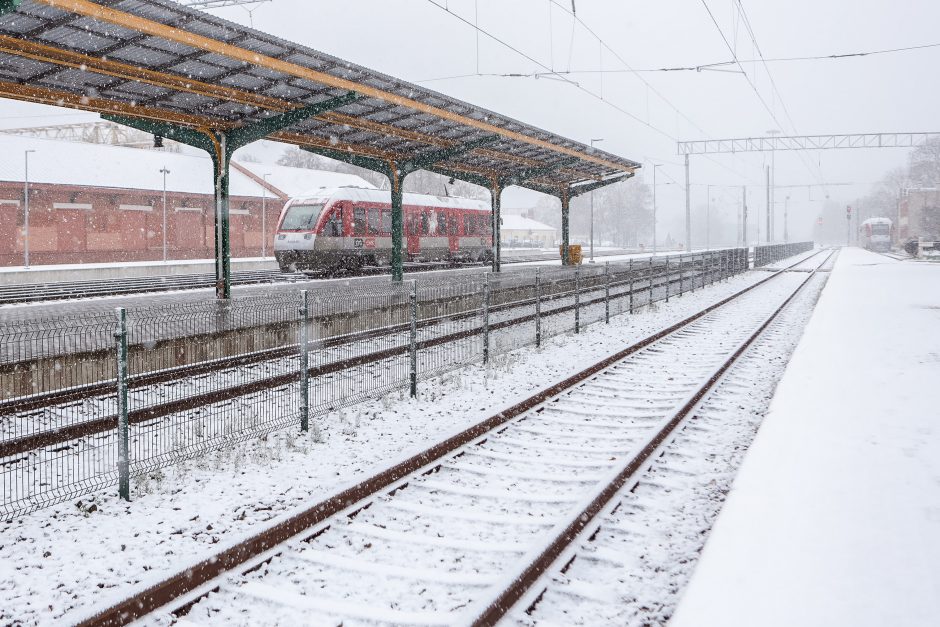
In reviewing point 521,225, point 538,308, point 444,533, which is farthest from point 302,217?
point 521,225

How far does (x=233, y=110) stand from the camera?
48.5ft

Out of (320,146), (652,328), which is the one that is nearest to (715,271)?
(652,328)

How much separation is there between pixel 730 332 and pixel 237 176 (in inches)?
1503

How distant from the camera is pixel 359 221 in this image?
27.2 metres

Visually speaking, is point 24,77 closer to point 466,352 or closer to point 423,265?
point 466,352

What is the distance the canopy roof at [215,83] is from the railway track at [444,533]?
630 centimetres

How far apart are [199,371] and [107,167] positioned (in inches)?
1377

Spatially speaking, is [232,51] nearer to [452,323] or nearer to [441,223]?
[452,323]

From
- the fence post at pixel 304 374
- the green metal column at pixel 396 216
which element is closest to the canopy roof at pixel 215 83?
the green metal column at pixel 396 216

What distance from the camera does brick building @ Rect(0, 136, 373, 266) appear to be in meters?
34.6

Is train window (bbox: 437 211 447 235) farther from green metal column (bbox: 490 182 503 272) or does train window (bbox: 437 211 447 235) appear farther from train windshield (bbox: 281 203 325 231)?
train windshield (bbox: 281 203 325 231)

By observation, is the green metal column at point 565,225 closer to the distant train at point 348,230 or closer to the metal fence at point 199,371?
the distant train at point 348,230

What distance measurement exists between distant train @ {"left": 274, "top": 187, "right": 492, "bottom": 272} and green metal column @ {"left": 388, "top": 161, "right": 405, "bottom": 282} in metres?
4.14

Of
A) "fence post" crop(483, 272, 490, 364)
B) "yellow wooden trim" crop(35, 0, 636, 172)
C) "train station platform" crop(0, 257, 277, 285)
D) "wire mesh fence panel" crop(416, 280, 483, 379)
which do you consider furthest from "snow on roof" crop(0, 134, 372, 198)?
"fence post" crop(483, 272, 490, 364)
